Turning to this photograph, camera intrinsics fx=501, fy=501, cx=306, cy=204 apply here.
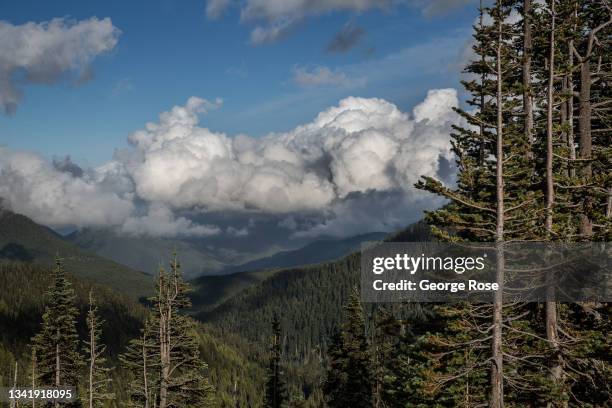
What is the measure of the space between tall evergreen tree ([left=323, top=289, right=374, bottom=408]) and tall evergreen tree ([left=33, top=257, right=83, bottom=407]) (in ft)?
69.9

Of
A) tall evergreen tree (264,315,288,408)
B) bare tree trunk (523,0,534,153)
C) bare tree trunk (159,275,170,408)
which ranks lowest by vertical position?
tall evergreen tree (264,315,288,408)

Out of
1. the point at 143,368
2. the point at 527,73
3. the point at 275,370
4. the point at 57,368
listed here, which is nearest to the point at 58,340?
the point at 57,368

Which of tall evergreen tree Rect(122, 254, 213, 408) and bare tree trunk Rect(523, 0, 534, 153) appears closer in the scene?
bare tree trunk Rect(523, 0, 534, 153)

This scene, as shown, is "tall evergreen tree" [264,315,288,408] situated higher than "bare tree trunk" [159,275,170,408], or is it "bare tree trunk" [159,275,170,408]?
"bare tree trunk" [159,275,170,408]

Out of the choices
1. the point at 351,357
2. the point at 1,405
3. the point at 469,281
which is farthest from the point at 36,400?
the point at 1,405

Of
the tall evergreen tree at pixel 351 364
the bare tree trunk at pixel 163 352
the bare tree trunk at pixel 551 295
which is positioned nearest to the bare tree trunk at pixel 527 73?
the bare tree trunk at pixel 551 295

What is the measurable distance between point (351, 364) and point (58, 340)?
78.9 feet

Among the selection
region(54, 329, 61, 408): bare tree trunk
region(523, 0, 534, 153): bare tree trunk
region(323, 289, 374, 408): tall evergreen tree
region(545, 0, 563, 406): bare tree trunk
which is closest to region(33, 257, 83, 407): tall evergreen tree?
region(54, 329, 61, 408): bare tree trunk

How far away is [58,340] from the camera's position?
40969 millimetres

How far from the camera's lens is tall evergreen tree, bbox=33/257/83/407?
40.9 m

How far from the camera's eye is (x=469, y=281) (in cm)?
1619

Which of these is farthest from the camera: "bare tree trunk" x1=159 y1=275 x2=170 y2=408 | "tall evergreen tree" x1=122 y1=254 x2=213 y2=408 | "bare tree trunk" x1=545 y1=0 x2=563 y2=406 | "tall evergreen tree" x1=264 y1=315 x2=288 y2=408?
"tall evergreen tree" x1=264 y1=315 x2=288 y2=408

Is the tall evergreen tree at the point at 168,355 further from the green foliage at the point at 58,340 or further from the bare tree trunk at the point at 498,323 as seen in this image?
the bare tree trunk at the point at 498,323

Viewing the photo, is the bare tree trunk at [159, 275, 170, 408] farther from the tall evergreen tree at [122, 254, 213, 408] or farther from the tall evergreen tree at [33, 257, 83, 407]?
the tall evergreen tree at [33, 257, 83, 407]
